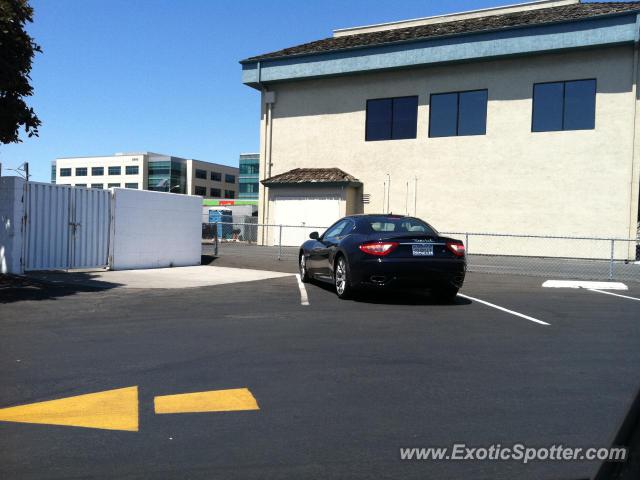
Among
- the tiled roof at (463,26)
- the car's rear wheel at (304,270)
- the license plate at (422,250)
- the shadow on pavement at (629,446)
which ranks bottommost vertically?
the car's rear wheel at (304,270)

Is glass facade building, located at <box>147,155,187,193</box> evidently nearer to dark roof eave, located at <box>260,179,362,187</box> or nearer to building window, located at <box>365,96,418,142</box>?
dark roof eave, located at <box>260,179,362,187</box>

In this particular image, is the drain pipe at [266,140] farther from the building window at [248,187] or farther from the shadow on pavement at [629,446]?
the building window at [248,187]

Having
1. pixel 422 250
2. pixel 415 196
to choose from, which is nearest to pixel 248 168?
pixel 415 196

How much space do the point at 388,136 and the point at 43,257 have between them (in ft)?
53.9

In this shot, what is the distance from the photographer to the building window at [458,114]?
77.7 ft

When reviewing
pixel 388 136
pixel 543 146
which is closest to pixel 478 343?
pixel 543 146

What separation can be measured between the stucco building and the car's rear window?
1440 centimetres

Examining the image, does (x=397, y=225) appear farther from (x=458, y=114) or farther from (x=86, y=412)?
(x=458, y=114)

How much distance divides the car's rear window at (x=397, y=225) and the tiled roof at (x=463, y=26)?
15.6 m

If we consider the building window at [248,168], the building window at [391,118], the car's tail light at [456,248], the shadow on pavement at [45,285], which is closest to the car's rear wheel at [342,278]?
the car's tail light at [456,248]

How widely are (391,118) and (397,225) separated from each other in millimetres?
16735

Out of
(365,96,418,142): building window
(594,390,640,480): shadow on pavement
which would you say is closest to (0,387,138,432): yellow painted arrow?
(594,390,640,480): shadow on pavement

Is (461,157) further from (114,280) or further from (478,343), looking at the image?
(478,343)

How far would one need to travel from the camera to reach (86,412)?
4.02 metres
